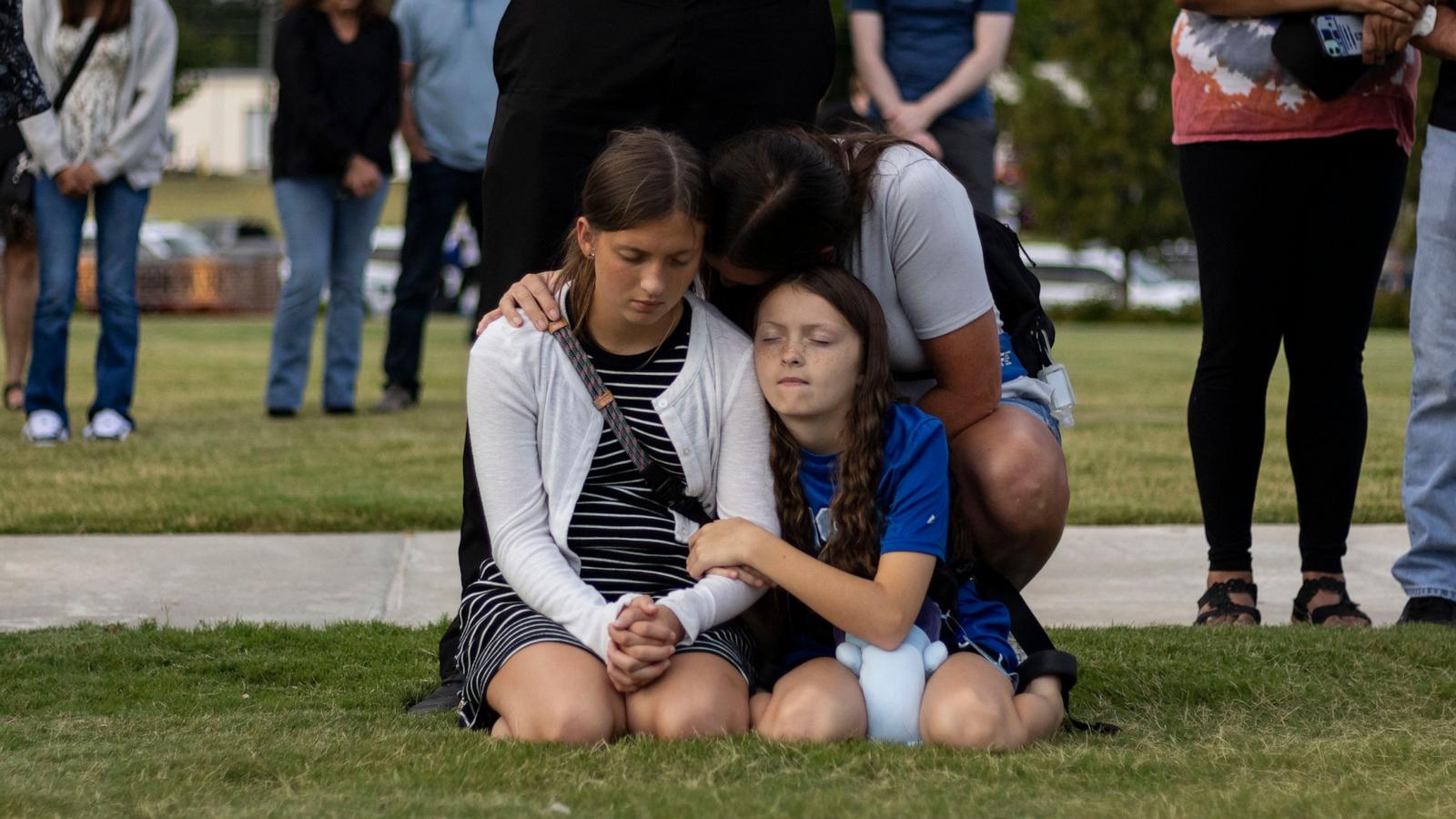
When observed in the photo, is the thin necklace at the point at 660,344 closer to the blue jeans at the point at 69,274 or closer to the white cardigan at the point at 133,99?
the white cardigan at the point at 133,99

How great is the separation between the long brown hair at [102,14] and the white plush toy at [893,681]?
16.6 feet

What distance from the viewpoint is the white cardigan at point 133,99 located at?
671 centimetres

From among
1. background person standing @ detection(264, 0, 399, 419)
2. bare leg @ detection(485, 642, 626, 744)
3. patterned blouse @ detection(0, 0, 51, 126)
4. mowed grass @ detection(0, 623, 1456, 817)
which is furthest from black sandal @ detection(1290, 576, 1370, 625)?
background person standing @ detection(264, 0, 399, 419)

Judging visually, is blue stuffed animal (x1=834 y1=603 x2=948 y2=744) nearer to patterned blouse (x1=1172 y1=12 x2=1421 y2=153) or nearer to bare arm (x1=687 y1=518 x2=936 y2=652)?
bare arm (x1=687 y1=518 x2=936 y2=652)

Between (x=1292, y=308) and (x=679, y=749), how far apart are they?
2.00 meters

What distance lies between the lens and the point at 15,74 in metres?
3.80

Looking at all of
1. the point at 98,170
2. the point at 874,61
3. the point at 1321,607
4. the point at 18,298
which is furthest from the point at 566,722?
the point at 18,298

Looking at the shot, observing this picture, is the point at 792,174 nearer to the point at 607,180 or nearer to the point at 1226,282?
the point at 607,180

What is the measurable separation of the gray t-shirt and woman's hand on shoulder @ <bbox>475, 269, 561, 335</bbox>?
21.0 inches

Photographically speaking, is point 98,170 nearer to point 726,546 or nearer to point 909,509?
point 726,546

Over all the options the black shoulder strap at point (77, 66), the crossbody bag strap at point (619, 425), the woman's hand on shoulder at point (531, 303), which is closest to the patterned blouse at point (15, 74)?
the woman's hand on shoulder at point (531, 303)

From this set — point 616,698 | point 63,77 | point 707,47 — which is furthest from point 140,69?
point 616,698

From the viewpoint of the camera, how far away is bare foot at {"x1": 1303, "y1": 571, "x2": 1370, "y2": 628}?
12.9 feet

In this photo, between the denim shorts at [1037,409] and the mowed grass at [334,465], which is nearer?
the denim shorts at [1037,409]
